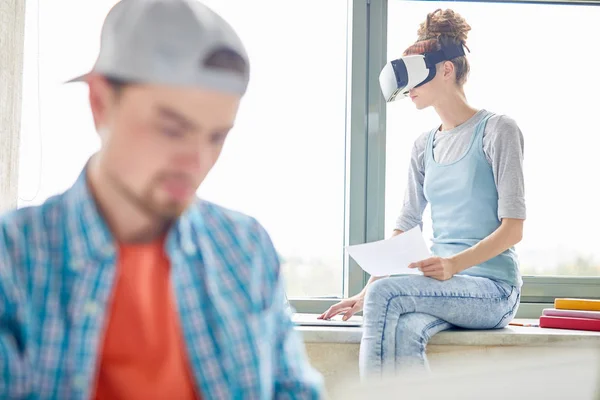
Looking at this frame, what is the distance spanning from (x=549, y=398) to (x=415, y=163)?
6.10 ft

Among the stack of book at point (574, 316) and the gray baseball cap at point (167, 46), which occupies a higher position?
the gray baseball cap at point (167, 46)

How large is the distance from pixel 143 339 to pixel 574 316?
1969 millimetres

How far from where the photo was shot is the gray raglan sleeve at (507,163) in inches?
80.3

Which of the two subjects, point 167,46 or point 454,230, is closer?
point 167,46

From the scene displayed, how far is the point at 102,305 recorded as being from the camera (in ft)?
2.00

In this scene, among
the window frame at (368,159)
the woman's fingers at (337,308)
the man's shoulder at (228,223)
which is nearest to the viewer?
the man's shoulder at (228,223)

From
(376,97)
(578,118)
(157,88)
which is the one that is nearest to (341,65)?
(376,97)

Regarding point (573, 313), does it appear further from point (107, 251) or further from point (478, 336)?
point (107, 251)

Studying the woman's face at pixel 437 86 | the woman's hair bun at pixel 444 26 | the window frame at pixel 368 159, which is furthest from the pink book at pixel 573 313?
Result: the woman's hair bun at pixel 444 26

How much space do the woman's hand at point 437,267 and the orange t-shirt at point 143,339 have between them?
56.2 inches

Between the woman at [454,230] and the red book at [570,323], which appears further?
the red book at [570,323]

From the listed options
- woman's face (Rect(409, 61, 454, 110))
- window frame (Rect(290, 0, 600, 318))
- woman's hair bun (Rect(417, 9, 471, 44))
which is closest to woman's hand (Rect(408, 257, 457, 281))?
woman's face (Rect(409, 61, 454, 110))

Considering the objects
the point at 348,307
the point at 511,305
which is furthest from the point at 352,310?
the point at 511,305

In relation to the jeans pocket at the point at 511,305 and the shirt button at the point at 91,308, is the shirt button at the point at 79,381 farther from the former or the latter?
the jeans pocket at the point at 511,305
